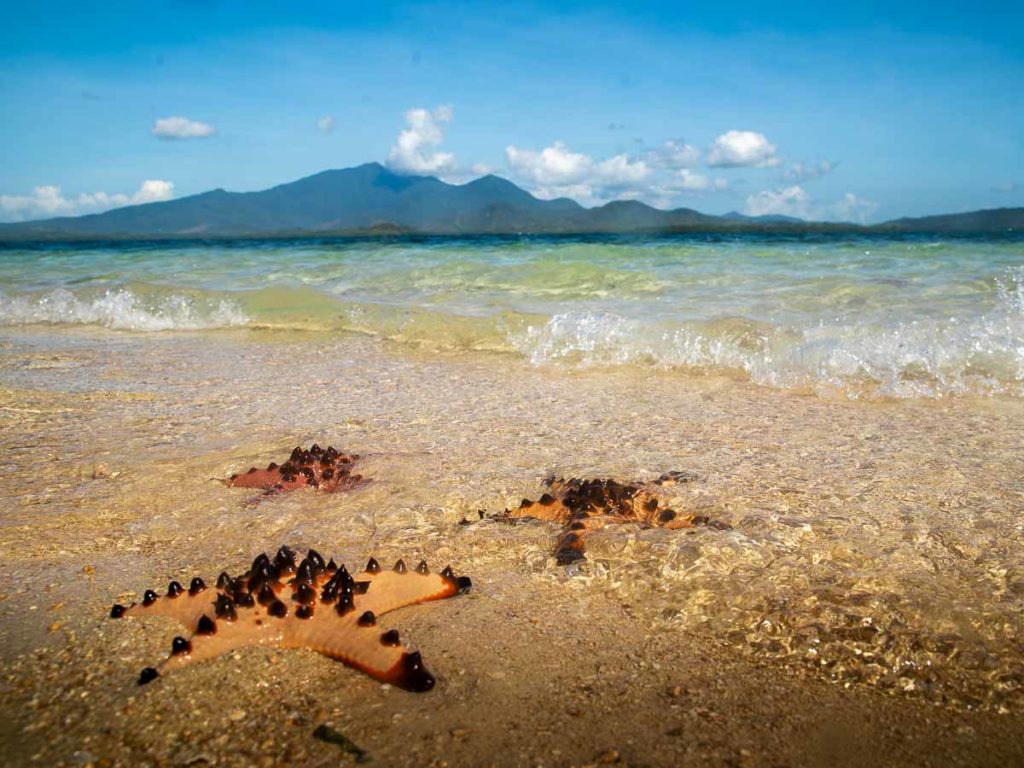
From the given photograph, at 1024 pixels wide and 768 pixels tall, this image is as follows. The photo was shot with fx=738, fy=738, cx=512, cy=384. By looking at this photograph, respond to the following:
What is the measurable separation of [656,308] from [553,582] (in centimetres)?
701

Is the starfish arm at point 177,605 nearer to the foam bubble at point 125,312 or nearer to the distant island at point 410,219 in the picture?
the foam bubble at point 125,312

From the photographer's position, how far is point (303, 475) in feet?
11.9

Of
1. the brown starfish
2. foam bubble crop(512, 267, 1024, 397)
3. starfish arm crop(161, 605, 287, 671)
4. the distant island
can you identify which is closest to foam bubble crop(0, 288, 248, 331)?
foam bubble crop(512, 267, 1024, 397)

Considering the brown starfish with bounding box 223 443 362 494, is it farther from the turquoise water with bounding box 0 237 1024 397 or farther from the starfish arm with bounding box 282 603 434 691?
the turquoise water with bounding box 0 237 1024 397

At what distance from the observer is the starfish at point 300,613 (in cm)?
202

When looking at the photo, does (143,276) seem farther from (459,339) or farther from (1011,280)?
(1011,280)

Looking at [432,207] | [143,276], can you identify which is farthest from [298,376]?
[432,207]

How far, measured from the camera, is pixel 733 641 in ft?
7.43

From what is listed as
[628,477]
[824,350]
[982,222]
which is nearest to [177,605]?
[628,477]

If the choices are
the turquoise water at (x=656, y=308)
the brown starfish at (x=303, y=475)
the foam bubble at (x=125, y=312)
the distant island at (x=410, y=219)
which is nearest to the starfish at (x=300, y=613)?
the brown starfish at (x=303, y=475)

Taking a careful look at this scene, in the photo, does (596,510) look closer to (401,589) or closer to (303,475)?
(401,589)

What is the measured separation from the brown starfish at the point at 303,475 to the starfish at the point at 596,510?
0.90 meters

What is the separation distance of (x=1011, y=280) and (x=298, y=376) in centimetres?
960

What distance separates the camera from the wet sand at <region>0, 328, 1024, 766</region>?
181cm
